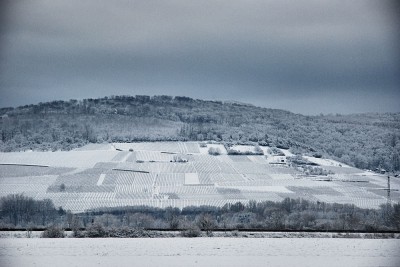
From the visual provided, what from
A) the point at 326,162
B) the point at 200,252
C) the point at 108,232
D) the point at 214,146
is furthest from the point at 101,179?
the point at 200,252

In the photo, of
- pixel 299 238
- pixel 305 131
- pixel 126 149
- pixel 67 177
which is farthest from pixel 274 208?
pixel 305 131

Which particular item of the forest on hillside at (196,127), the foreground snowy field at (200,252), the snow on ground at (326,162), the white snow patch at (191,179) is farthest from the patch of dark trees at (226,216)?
the forest on hillside at (196,127)

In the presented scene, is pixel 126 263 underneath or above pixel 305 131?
underneath

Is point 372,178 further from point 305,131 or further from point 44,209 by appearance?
point 44,209

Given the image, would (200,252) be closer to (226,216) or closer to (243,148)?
(226,216)

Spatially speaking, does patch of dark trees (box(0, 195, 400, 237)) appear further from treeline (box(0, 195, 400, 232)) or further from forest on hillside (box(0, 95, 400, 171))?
forest on hillside (box(0, 95, 400, 171))

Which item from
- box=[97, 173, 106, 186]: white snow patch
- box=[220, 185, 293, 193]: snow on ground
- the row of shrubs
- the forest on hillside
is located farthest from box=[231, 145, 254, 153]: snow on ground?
the row of shrubs

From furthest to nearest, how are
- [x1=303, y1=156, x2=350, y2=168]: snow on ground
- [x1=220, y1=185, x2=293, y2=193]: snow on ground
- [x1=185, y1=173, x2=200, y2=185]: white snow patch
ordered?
[x1=303, y1=156, x2=350, y2=168]: snow on ground → [x1=185, y1=173, x2=200, y2=185]: white snow patch → [x1=220, y1=185, x2=293, y2=193]: snow on ground
